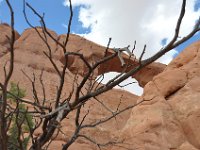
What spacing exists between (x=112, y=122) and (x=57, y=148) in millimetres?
11946

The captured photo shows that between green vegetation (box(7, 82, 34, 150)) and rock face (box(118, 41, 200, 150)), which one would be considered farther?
rock face (box(118, 41, 200, 150))

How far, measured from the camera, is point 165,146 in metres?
14.1

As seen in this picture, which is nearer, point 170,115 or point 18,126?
point 18,126

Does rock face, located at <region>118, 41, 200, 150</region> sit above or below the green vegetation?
above

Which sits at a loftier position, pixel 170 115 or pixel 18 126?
pixel 170 115

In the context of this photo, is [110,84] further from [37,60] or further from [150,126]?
[37,60]

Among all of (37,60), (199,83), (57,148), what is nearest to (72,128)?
(57,148)

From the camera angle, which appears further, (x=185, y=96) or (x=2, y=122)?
(x=185, y=96)

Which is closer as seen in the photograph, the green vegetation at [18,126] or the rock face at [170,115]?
the green vegetation at [18,126]

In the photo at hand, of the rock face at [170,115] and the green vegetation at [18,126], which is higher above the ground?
the rock face at [170,115]

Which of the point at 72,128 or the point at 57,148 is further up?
the point at 72,128

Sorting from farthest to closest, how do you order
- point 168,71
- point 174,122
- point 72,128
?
point 72,128 < point 168,71 < point 174,122

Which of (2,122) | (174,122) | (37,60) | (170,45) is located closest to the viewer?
(170,45)

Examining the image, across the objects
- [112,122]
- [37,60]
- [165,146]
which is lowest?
[165,146]
